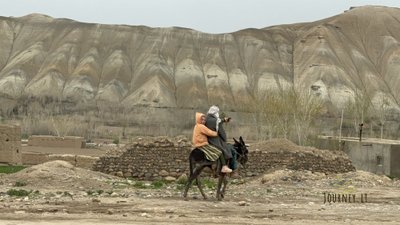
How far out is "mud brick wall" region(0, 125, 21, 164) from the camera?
26703mm

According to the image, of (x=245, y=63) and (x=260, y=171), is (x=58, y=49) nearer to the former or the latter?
(x=245, y=63)

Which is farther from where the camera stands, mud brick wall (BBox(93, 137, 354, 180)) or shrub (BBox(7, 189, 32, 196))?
mud brick wall (BBox(93, 137, 354, 180))

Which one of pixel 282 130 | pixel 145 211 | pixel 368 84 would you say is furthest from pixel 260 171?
pixel 368 84

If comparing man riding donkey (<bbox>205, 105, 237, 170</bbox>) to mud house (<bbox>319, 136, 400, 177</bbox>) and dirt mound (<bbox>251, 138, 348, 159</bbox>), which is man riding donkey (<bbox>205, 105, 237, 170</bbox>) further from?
mud house (<bbox>319, 136, 400, 177</bbox>)

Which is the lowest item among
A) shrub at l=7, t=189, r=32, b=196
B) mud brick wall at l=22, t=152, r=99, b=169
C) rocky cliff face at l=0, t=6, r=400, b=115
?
mud brick wall at l=22, t=152, r=99, b=169

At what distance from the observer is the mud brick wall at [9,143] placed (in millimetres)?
26703

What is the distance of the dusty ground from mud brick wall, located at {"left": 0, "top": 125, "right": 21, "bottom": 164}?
308 inches

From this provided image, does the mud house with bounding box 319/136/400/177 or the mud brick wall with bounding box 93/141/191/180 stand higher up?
the mud brick wall with bounding box 93/141/191/180

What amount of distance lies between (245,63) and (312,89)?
11.9m

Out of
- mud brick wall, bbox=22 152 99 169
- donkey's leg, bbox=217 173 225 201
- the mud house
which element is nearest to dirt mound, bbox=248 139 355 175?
mud brick wall, bbox=22 152 99 169

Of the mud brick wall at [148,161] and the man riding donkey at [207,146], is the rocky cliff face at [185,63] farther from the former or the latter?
the man riding donkey at [207,146]

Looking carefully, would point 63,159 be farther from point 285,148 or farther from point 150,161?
point 285,148

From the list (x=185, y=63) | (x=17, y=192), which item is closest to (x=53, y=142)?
(x=17, y=192)

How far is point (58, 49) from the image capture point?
92.4m
